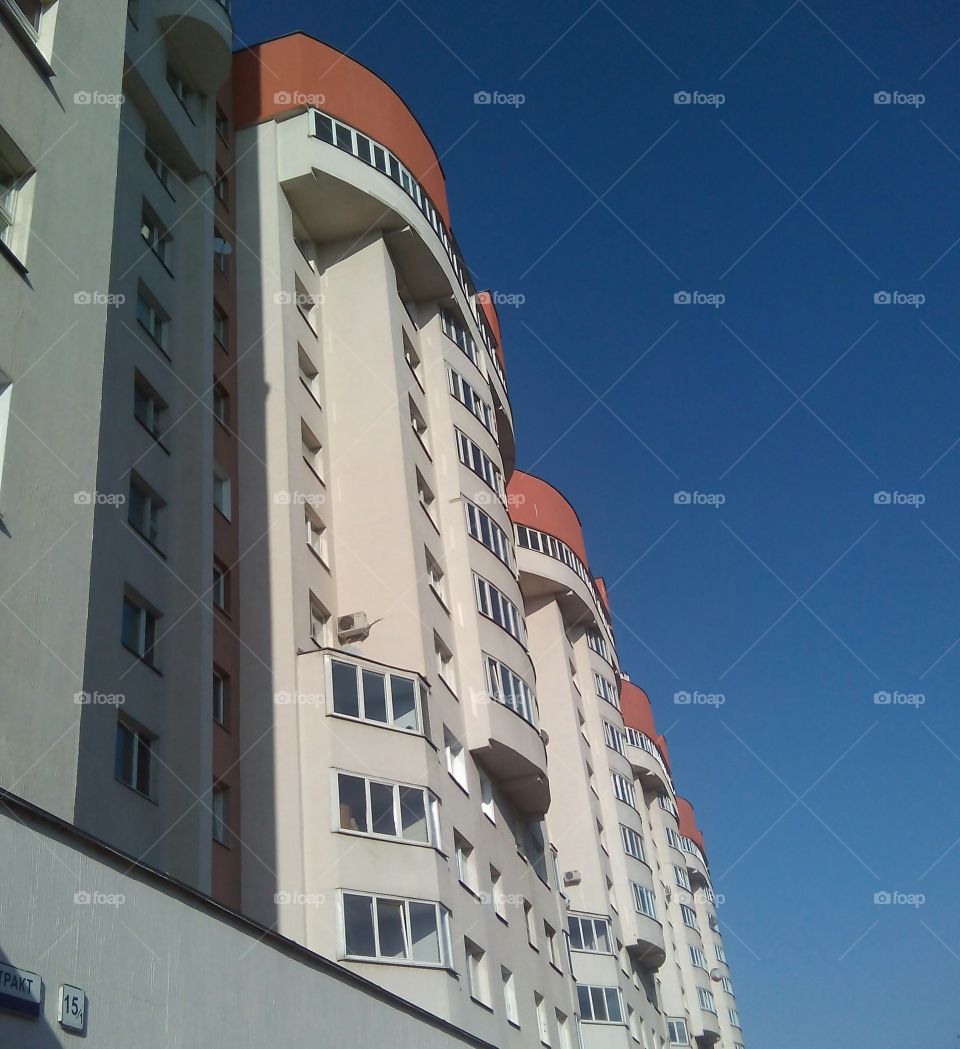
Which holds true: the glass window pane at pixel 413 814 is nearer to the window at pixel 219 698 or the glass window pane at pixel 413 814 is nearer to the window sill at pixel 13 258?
the window at pixel 219 698

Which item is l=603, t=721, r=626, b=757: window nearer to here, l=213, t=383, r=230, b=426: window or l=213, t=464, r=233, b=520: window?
l=213, t=383, r=230, b=426: window

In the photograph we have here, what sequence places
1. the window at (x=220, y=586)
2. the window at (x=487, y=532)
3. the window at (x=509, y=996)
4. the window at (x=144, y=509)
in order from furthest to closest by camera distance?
the window at (x=487, y=532) → the window at (x=509, y=996) → the window at (x=220, y=586) → the window at (x=144, y=509)

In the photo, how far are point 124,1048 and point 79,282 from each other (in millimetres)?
9746

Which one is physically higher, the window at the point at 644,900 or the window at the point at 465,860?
the window at the point at 644,900

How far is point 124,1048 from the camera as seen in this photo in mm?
10133

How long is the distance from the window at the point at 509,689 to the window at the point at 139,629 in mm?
11649

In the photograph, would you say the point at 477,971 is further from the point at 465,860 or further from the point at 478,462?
the point at 478,462

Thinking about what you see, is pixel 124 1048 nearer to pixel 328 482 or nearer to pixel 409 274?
pixel 328 482

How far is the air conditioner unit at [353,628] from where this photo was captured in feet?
86.4

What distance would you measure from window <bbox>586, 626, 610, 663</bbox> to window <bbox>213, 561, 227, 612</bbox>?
32.2m

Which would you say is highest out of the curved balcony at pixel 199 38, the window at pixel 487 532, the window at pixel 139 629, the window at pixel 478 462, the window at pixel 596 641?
the window at pixel 596 641

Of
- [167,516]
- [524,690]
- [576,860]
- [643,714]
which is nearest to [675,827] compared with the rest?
[643,714]

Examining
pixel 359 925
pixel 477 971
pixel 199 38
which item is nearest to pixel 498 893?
pixel 477 971

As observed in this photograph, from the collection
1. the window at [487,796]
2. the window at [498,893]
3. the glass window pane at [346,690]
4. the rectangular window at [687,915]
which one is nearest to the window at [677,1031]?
the rectangular window at [687,915]
